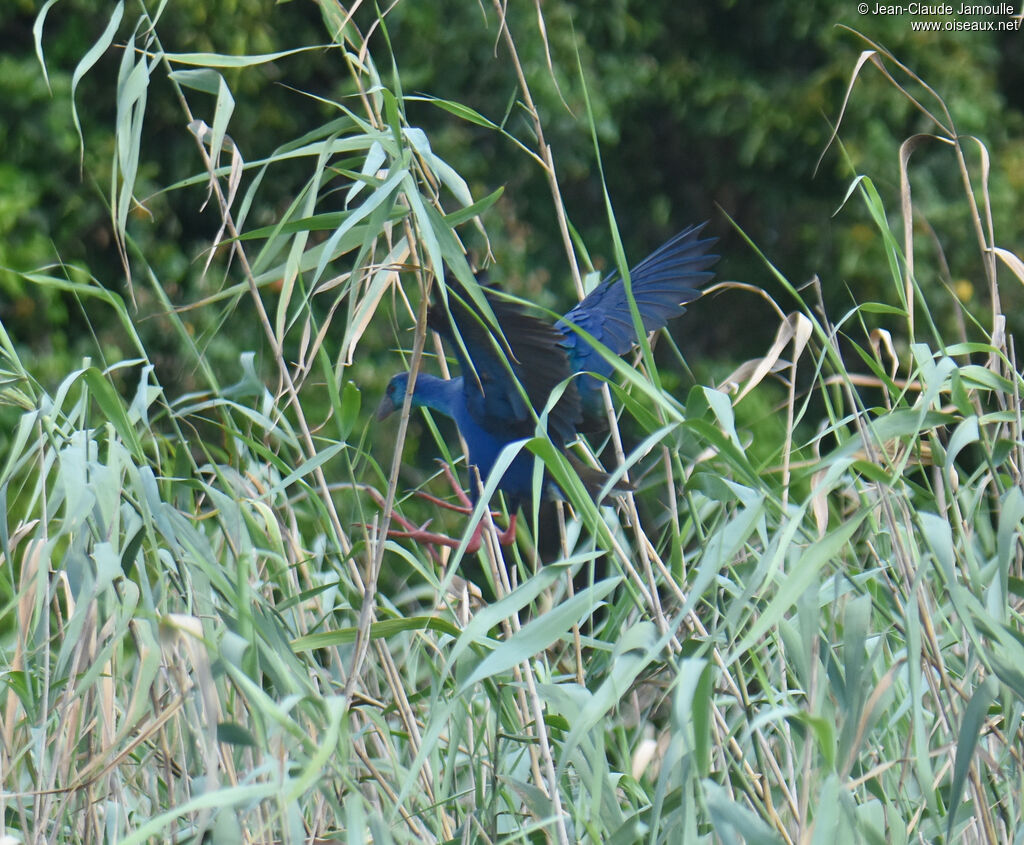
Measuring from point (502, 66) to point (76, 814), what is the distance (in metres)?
2.97

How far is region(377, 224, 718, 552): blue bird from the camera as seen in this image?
1104mm

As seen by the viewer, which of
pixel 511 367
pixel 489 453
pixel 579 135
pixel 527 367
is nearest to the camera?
pixel 511 367

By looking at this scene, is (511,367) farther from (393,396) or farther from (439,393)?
(393,396)

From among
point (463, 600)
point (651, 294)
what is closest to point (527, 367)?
point (463, 600)

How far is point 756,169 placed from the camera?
4.32m

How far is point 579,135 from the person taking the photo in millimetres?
3879

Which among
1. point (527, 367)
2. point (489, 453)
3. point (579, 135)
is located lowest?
point (579, 135)

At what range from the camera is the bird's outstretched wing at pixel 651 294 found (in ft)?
4.80

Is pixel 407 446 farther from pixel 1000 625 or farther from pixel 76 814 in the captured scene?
pixel 1000 625

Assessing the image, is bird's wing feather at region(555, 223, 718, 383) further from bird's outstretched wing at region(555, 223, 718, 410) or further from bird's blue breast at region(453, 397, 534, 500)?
bird's blue breast at region(453, 397, 534, 500)

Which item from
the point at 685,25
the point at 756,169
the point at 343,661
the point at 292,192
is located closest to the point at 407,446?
the point at 292,192

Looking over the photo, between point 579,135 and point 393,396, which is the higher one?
point 393,396

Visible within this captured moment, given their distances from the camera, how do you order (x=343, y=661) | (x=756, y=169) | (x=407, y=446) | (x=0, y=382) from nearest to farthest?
(x=0, y=382), (x=343, y=661), (x=407, y=446), (x=756, y=169)

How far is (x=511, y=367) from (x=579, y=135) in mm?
2967
